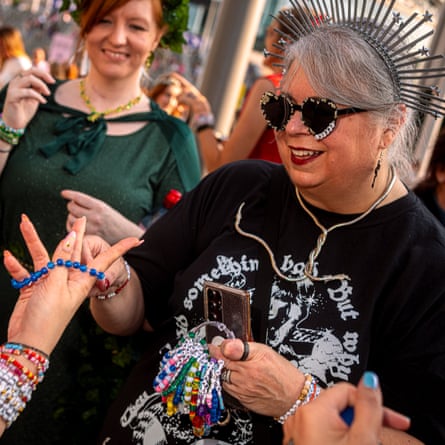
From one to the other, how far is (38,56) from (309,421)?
7.53 meters

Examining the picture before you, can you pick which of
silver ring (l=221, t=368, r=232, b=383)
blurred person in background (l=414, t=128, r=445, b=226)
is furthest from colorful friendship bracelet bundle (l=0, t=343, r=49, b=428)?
blurred person in background (l=414, t=128, r=445, b=226)

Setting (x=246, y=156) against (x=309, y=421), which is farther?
(x=246, y=156)

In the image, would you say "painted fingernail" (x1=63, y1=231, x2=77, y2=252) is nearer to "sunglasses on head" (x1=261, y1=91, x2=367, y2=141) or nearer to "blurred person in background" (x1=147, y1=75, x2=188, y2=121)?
"sunglasses on head" (x1=261, y1=91, x2=367, y2=141)

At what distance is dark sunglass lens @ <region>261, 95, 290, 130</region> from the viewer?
5.41ft

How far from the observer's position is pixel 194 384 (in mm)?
1469

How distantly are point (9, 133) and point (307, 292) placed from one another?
4.30 ft

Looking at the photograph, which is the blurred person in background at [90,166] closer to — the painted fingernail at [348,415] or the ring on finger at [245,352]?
the ring on finger at [245,352]

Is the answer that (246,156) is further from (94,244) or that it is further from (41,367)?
(41,367)

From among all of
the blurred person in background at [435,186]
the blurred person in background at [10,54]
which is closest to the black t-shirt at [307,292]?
the blurred person in background at [435,186]

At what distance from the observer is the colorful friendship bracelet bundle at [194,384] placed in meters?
1.47

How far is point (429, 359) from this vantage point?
150 cm

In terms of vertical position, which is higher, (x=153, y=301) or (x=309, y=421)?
(x=309, y=421)

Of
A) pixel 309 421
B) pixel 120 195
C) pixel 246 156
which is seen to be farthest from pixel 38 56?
pixel 309 421

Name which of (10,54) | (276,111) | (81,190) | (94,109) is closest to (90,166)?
(81,190)
